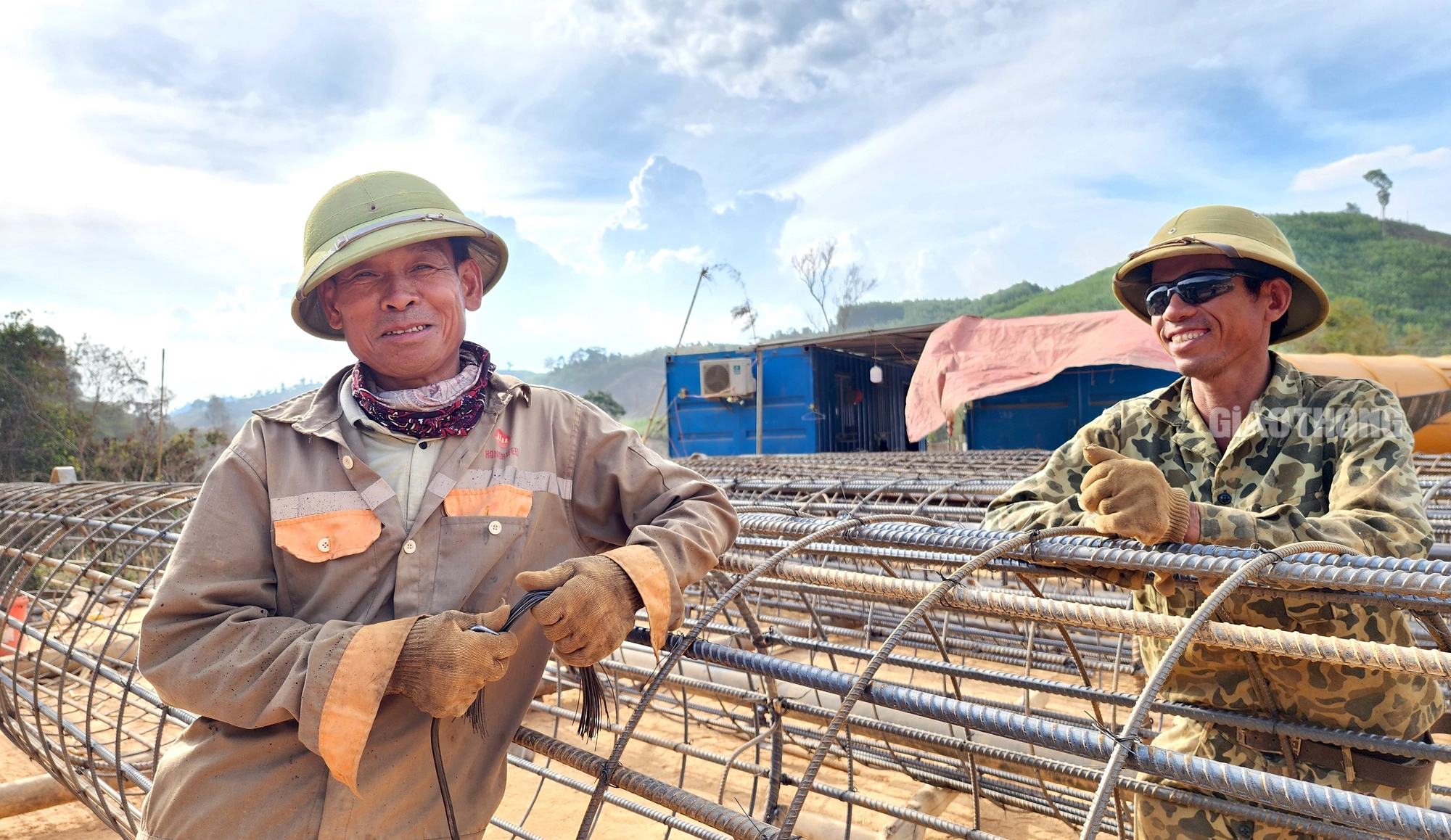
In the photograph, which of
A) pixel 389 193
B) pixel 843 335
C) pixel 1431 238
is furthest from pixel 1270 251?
pixel 1431 238

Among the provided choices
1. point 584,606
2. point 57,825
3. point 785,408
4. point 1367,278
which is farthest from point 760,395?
point 1367,278

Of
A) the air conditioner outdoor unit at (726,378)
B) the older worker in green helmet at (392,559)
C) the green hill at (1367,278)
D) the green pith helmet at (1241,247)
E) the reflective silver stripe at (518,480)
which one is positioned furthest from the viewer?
the green hill at (1367,278)

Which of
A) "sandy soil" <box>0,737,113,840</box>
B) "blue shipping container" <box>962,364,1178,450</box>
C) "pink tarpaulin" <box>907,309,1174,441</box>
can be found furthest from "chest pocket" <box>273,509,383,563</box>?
"blue shipping container" <box>962,364,1178,450</box>

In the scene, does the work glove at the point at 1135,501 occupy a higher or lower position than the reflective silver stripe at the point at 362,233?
lower

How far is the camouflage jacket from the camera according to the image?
1.48 m

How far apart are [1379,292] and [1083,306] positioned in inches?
602

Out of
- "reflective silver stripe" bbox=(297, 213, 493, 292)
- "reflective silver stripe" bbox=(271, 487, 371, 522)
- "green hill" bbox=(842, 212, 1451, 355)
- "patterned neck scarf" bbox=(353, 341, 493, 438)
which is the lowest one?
"reflective silver stripe" bbox=(271, 487, 371, 522)

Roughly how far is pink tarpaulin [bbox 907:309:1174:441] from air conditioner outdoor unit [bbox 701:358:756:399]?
279 cm

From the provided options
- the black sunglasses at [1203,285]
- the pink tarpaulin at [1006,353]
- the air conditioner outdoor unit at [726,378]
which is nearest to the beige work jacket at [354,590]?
the black sunglasses at [1203,285]

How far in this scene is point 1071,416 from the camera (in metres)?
9.20

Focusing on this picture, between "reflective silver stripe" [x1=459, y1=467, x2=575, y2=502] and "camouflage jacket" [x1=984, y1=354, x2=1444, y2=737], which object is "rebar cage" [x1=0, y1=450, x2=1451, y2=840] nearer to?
"camouflage jacket" [x1=984, y1=354, x2=1444, y2=737]

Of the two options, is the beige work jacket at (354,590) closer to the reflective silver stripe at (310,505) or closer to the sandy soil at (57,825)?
the reflective silver stripe at (310,505)

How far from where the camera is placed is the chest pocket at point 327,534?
4.55ft

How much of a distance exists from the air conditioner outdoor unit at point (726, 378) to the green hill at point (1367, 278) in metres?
25.1
